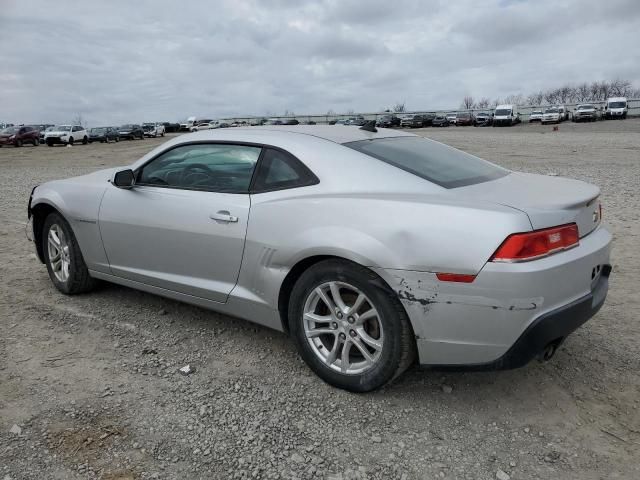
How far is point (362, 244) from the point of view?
8.91 feet

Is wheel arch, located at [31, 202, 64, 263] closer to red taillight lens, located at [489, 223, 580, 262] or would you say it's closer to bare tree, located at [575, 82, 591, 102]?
red taillight lens, located at [489, 223, 580, 262]

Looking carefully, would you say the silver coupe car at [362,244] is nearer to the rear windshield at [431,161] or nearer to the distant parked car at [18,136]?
the rear windshield at [431,161]

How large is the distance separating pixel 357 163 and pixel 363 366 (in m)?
1.12

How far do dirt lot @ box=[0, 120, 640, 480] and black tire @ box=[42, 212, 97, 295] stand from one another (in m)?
0.35

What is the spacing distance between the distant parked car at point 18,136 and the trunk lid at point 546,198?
1571 inches

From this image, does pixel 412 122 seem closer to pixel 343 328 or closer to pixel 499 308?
pixel 343 328

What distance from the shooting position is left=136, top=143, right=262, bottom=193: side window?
3.40m

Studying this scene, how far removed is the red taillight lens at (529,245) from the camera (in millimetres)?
2426

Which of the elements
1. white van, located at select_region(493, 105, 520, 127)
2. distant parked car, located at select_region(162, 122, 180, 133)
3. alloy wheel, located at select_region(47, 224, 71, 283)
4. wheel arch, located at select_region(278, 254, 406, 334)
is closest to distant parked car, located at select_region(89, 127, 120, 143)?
distant parked car, located at select_region(162, 122, 180, 133)

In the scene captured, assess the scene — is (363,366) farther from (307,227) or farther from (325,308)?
(307,227)

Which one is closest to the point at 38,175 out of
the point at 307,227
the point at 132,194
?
the point at 132,194

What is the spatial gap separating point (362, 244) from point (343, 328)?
1.67 ft

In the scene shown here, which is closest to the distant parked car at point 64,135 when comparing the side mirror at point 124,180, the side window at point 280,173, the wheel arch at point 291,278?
the side mirror at point 124,180

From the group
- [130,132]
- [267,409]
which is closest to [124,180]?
[267,409]
